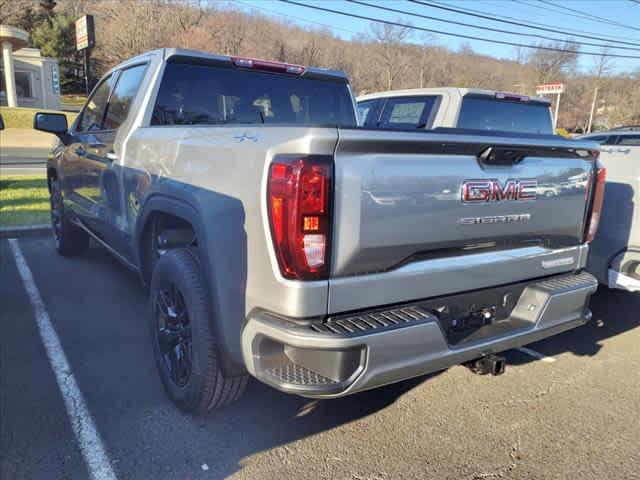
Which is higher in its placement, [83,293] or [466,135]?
[466,135]

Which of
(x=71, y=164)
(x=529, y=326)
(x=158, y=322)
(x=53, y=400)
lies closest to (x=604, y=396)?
(x=529, y=326)

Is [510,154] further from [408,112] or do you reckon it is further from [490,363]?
[408,112]

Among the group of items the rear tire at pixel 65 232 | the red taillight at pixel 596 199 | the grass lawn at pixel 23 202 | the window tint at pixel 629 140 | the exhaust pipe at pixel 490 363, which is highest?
the window tint at pixel 629 140

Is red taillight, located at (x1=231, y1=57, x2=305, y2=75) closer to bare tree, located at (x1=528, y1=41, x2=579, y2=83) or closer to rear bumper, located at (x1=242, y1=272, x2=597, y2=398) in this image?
rear bumper, located at (x1=242, y1=272, x2=597, y2=398)

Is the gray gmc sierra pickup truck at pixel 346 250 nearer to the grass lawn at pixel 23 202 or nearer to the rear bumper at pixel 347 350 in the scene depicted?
the rear bumper at pixel 347 350

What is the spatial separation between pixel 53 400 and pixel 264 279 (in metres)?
1.78

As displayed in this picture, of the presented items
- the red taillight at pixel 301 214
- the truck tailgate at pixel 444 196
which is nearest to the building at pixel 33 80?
the red taillight at pixel 301 214

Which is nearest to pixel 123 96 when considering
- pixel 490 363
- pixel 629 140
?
pixel 490 363

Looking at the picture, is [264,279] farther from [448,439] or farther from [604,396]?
[604,396]

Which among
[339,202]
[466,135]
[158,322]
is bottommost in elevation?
[158,322]

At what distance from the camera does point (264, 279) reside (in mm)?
2074

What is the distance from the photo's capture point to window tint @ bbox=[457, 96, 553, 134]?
5707mm

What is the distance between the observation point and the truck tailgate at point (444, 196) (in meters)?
2.01

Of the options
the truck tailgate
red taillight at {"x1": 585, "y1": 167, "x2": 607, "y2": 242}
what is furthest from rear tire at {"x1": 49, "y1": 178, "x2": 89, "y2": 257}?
red taillight at {"x1": 585, "y1": 167, "x2": 607, "y2": 242}
